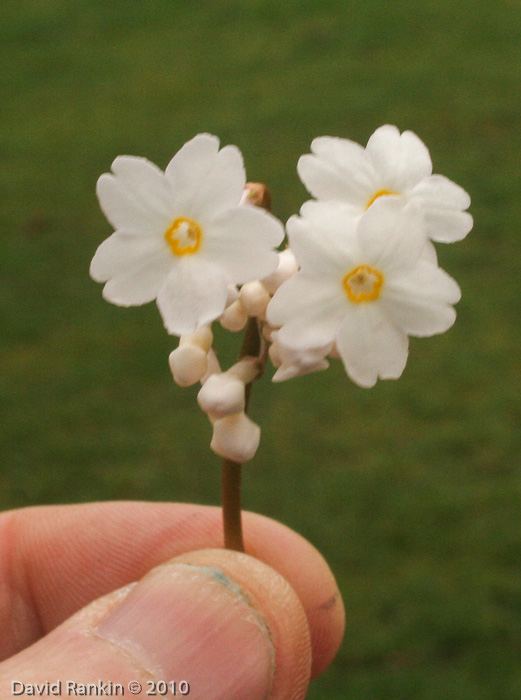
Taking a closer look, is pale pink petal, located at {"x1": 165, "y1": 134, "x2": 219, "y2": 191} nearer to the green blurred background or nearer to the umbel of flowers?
the umbel of flowers

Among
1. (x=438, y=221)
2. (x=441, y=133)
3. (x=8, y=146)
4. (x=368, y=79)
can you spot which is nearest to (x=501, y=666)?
(x=438, y=221)

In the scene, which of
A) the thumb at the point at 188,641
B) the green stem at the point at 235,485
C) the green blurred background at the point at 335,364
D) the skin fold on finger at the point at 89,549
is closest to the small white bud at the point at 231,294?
the green stem at the point at 235,485

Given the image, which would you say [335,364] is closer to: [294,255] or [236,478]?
[236,478]

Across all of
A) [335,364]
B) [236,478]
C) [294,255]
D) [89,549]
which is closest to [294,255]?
[294,255]

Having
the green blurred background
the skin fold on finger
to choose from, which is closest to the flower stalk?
the skin fold on finger

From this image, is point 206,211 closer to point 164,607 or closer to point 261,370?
point 261,370
